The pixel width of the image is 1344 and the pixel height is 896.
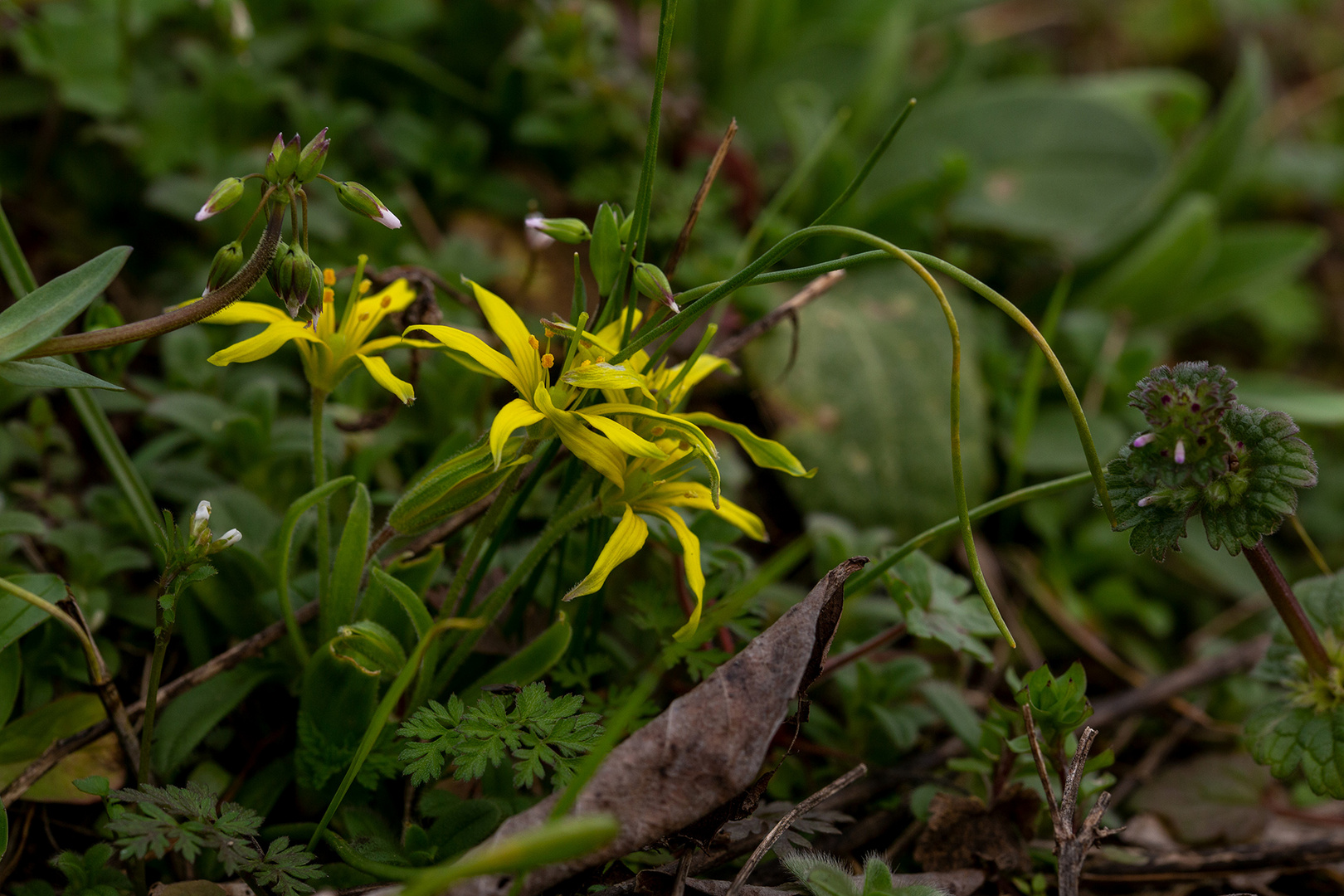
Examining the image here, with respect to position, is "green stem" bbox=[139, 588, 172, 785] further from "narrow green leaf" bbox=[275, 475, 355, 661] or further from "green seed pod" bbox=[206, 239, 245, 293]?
"green seed pod" bbox=[206, 239, 245, 293]

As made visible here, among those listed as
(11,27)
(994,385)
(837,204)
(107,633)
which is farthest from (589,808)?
(11,27)

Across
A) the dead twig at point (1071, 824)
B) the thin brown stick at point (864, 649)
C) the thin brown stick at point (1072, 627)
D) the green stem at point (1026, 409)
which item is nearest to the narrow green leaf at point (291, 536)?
the thin brown stick at point (864, 649)

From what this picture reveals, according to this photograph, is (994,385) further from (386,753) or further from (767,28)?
(386,753)

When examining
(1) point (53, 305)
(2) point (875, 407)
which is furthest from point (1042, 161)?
(1) point (53, 305)

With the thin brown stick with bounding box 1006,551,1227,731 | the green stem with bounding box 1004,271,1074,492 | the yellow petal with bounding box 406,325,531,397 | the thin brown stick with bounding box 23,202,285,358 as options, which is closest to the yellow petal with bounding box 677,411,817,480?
the yellow petal with bounding box 406,325,531,397

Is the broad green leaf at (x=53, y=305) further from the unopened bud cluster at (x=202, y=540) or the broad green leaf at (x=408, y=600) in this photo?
the broad green leaf at (x=408, y=600)

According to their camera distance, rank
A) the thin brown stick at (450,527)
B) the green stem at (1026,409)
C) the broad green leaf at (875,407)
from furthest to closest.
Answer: the broad green leaf at (875,407) < the green stem at (1026,409) < the thin brown stick at (450,527)
